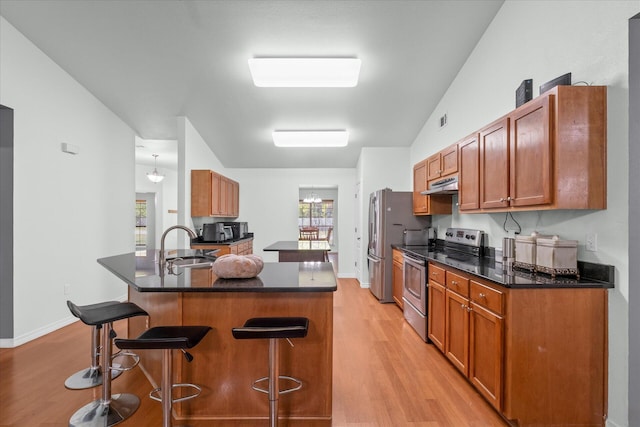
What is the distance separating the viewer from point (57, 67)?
3.67 m

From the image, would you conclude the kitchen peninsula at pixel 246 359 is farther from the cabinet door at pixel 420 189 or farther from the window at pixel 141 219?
the window at pixel 141 219

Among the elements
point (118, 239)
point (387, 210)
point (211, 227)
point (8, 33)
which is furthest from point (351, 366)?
point (8, 33)

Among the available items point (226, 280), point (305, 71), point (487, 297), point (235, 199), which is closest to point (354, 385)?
point (487, 297)

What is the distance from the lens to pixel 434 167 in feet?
13.0

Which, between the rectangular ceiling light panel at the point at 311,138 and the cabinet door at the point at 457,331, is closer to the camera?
the cabinet door at the point at 457,331

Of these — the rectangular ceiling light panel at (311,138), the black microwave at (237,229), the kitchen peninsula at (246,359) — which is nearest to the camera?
the kitchen peninsula at (246,359)

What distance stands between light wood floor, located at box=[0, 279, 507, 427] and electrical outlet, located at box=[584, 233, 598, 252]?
1.26 m

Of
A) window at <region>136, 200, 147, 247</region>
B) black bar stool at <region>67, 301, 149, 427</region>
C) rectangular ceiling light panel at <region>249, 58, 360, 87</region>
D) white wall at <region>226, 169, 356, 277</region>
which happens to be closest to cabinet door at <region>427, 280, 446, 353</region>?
rectangular ceiling light panel at <region>249, 58, 360, 87</region>

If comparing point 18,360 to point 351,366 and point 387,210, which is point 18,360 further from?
point 387,210

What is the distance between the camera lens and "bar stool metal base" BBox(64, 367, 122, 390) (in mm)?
2453

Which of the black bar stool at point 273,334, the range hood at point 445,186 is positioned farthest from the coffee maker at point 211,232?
the black bar stool at point 273,334

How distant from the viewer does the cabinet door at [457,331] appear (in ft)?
8.10

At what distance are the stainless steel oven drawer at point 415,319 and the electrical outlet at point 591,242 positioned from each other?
65.5 inches

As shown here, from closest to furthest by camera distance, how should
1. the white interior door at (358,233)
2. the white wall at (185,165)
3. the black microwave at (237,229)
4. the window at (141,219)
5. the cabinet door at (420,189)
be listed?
1. the cabinet door at (420,189)
2. the white wall at (185,165)
3. the black microwave at (237,229)
4. the white interior door at (358,233)
5. the window at (141,219)
